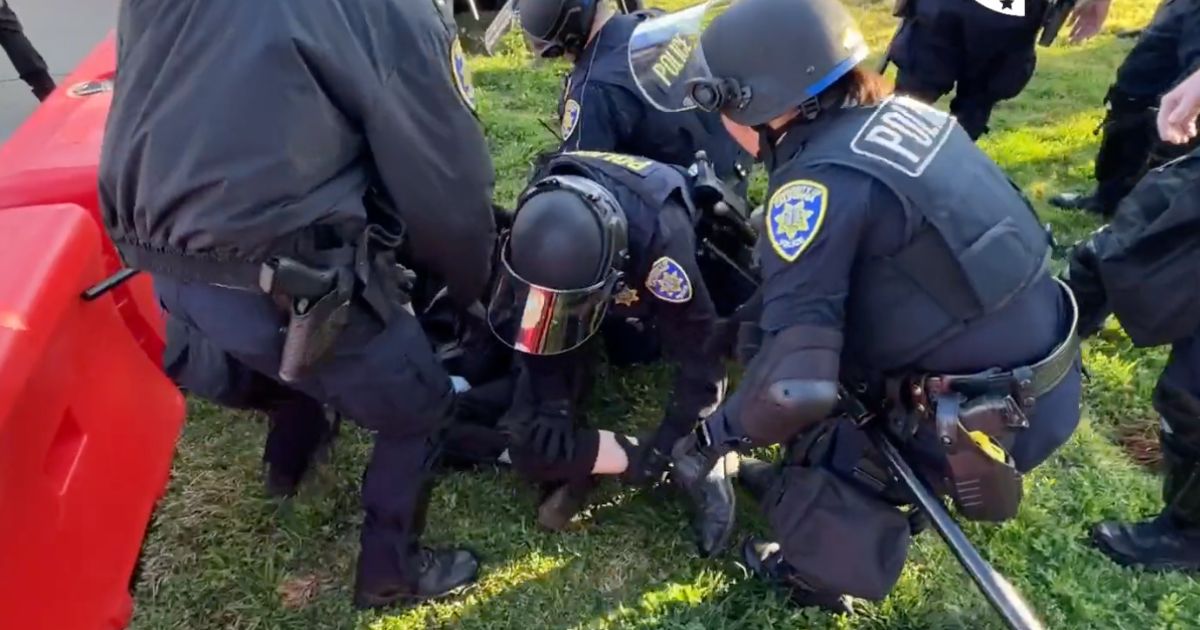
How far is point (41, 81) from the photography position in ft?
15.8

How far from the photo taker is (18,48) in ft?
15.3

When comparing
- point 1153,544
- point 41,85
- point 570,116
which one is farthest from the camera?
point 41,85

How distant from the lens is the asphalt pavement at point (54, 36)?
569 centimetres

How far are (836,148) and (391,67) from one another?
98 cm

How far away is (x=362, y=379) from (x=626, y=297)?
83 centimetres

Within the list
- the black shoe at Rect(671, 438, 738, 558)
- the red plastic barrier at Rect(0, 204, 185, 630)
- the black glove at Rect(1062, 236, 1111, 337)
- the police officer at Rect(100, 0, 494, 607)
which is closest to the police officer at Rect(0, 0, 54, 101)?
the red plastic barrier at Rect(0, 204, 185, 630)

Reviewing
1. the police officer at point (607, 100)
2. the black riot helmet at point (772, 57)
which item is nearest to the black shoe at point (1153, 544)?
the police officer at point (607, 100)

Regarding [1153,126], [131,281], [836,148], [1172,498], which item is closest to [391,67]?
[836,148]

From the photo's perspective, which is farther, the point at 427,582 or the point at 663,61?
the point at 663,61

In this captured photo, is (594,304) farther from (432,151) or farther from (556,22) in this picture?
(556,22)

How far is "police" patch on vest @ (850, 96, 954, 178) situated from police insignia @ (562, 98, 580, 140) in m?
1.45

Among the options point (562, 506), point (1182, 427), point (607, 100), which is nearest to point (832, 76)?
point (607, 100)

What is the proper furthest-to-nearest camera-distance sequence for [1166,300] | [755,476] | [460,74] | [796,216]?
[755,476], [1166,300], [460,74], [796,216]

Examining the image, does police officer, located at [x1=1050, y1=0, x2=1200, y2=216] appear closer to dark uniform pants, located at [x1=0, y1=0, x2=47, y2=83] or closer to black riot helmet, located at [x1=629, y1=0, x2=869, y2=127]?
black riot helmet, located at [x1=629, y1=0, x2=869, y2=127]
